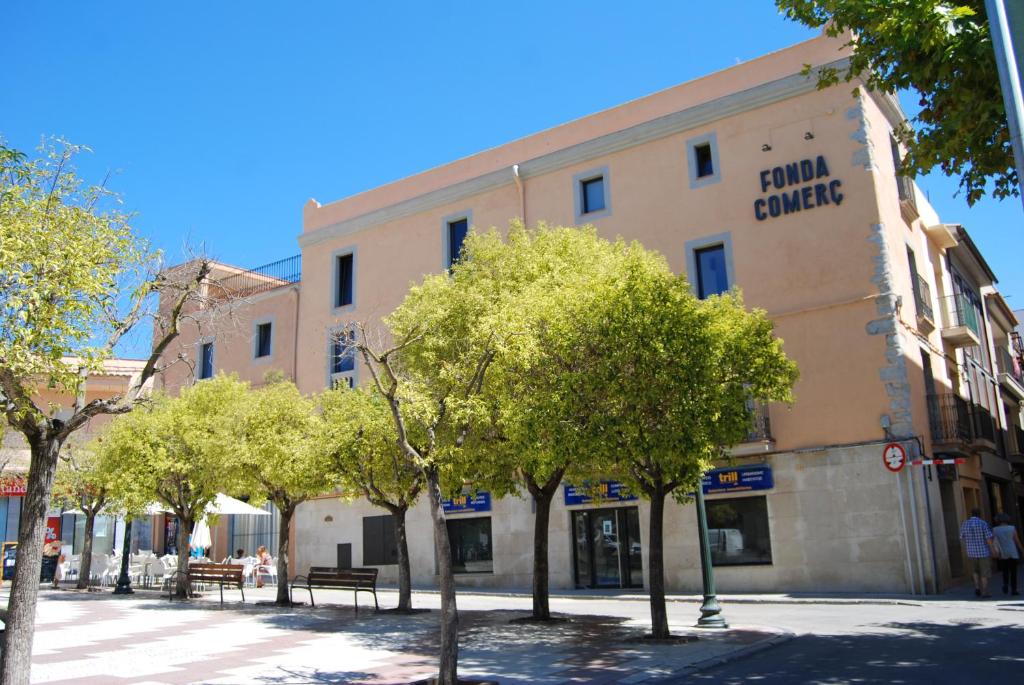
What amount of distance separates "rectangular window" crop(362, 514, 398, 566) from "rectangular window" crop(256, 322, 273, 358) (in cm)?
832

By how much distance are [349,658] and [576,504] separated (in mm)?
12251

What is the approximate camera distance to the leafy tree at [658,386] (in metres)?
11.3

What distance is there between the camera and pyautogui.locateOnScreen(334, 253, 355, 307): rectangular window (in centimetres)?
2902

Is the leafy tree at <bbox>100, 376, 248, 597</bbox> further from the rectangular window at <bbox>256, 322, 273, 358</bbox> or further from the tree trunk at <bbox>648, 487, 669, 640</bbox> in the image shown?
the tree trunk at <bbox>648, 487, 669, 640</bbox>

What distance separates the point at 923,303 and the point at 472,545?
13.8m

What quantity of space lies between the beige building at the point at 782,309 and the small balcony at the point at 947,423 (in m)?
0.06

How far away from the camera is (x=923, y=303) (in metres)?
21.2

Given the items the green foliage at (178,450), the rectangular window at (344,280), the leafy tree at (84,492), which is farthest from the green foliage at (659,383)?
the leafy tree at (84,492)

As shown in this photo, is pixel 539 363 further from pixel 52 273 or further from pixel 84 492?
pixel 84 492

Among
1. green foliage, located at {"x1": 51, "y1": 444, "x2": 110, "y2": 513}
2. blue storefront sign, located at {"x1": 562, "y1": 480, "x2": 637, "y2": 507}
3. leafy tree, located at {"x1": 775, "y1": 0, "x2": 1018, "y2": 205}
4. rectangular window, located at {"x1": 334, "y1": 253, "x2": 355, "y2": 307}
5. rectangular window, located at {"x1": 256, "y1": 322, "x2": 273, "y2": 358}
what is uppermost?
rectangular window, located at {"x1": 334, "y1": 253, "x2": 355, "y2": 307}

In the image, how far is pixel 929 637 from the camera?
1114cm

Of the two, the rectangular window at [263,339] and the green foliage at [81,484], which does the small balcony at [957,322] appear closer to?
the rectangular window at [263,339]

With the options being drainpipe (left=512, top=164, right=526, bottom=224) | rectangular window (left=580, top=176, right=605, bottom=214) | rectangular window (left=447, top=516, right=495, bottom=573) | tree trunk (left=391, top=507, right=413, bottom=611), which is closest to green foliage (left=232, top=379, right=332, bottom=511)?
tree trunk (left=391, top=507, right=413, bottom=611)

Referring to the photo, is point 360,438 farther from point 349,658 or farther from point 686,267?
point 686,267
